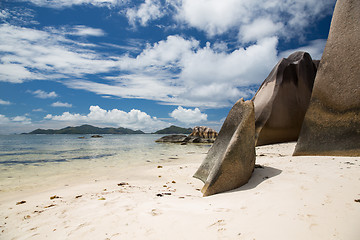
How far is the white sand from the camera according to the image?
89.0 inches

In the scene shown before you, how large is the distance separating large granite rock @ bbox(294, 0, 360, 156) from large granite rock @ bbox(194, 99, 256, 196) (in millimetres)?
3248

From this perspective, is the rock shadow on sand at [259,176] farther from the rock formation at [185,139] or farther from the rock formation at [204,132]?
the rock formation at [204,132]

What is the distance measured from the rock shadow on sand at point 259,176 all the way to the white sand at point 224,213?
0.02m

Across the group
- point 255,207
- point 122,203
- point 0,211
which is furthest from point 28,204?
point 255,207

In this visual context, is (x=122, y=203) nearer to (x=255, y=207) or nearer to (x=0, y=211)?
(x=255, y=207)

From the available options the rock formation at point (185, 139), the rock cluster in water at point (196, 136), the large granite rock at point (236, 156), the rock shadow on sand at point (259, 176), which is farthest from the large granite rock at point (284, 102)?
the rock cluster in water at point (196, 136)

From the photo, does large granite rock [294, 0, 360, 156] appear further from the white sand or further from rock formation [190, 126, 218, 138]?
rock formation [190, 126, 218, 138]

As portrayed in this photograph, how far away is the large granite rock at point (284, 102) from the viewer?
1283 cm

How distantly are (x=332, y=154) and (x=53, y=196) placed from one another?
741cm

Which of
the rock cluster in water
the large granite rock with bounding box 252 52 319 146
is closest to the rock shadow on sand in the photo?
the large granite rock with bounding box 252 52 319 146

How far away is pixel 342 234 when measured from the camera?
2.00 m

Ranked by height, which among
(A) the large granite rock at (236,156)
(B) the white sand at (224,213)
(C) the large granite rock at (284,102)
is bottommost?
(B) the white sand at (224,213)

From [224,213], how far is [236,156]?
1.67m

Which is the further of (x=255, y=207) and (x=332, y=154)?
(x=332, y=154)
